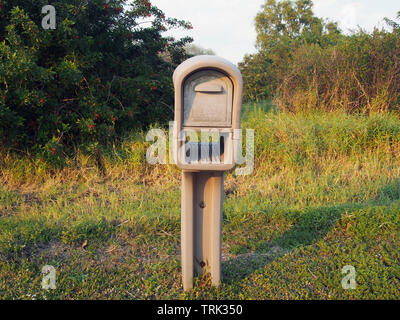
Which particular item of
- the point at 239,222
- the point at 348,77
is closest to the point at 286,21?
the point at 348,77

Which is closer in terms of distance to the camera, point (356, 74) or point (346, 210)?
point (346, 210)

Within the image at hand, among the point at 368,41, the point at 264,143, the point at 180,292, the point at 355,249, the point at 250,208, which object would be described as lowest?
the point at 180,292

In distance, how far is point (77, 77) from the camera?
5.62 m

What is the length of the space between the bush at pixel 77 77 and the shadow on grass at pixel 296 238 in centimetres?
322

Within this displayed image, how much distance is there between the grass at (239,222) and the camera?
306 cm

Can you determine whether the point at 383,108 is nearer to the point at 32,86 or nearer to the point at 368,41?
the point at 368,41

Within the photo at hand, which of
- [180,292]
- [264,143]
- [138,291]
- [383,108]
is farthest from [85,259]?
[383,108]

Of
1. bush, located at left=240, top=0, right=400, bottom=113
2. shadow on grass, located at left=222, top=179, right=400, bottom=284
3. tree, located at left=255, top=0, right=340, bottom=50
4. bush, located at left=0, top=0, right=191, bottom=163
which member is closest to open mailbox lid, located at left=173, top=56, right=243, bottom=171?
shadow on grass, located at left=222, top=179, right=400, bottom=284

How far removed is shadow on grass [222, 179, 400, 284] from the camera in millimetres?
3316

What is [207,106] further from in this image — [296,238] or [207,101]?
[296,238]

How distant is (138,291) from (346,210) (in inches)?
92.5

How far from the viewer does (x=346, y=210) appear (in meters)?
4.10

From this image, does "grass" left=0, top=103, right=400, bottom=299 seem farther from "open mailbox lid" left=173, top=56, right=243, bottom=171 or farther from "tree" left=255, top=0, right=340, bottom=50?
"tree" left=255, top=0, right=340, bottom=50

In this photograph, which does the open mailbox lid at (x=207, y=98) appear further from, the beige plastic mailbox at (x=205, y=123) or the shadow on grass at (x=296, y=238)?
the shadow on grass at (x=296, y=238)
